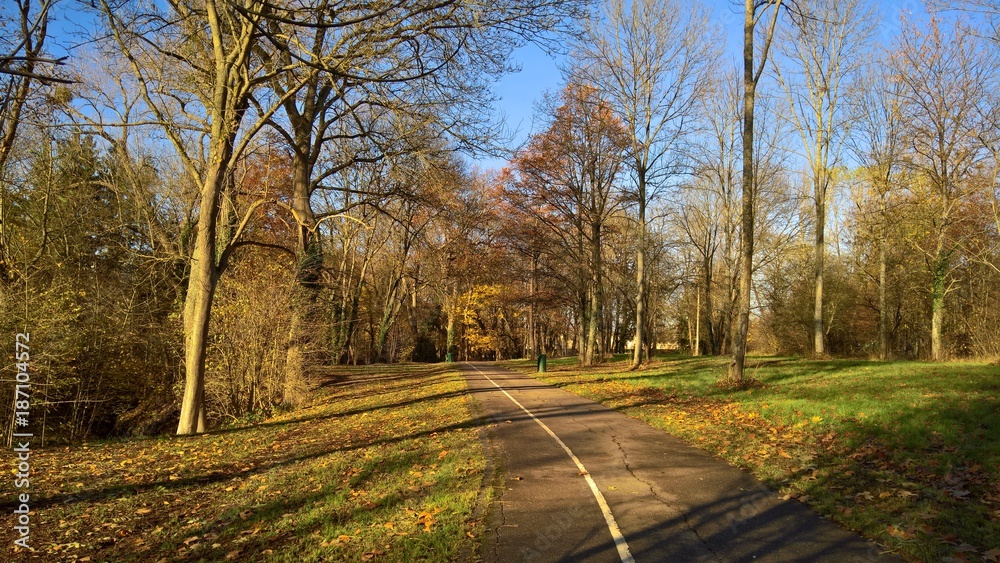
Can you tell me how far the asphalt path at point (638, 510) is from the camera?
471cm

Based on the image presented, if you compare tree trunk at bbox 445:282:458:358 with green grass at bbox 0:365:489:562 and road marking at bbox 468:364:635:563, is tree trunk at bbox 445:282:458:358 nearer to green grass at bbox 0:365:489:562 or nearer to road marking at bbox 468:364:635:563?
green grass at bbox 0:365:489:562

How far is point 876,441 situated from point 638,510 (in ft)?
15.3

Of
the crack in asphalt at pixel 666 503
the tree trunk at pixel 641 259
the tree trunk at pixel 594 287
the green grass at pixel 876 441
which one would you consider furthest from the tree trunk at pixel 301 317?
the tree trunk at pixel 594 287

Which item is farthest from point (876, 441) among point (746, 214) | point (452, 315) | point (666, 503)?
point (452, 315)

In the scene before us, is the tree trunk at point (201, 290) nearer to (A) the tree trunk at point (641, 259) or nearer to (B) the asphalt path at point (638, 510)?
(B) the asphalt path at point (638, 510)

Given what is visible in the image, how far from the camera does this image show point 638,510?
5.77m

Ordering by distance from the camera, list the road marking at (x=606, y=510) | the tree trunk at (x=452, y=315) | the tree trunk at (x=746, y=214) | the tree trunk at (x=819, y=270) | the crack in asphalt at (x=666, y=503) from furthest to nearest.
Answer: the tree trunk at (x=452, y=315)
the tree trunk at (x=819, y=270)
the tree trunk at (x=746, y=214)
the crack in asphalt at (x=666, y=503)
the road marking at (x=606, y=510)

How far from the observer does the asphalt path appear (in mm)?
4715

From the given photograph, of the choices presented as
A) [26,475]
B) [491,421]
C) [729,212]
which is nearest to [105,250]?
[26,475]

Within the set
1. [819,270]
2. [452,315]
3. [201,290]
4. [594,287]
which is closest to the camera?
[201,290]

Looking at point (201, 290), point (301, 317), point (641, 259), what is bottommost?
point (301, 317)

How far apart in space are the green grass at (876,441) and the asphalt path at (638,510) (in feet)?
1.58

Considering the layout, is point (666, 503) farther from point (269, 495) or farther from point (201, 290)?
point (201, 290)

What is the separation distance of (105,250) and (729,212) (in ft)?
110
